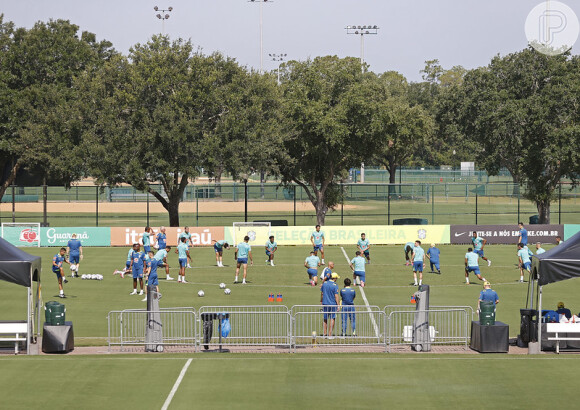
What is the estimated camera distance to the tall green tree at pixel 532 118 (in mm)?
53438

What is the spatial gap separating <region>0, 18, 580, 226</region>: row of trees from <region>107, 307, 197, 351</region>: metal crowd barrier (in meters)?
28.3

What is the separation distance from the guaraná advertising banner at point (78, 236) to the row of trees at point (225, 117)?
459 cm

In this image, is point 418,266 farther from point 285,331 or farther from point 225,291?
point 285,331

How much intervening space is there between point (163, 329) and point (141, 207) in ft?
209

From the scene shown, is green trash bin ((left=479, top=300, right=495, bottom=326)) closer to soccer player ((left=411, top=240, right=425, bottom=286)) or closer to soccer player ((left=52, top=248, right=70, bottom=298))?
soccer player ((left=411, top=240, right=425, bottom=286))

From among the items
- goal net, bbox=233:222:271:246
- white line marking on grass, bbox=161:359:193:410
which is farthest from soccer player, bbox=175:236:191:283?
goal net, bbox=233:222:271:246

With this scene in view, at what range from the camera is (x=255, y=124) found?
5297cm

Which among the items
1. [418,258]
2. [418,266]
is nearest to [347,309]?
[418,258]

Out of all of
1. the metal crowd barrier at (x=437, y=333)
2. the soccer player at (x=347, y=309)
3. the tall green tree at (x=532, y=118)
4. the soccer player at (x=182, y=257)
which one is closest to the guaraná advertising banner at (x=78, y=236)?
the soccer player at (x=182, y=257)

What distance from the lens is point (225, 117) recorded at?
51.8 m

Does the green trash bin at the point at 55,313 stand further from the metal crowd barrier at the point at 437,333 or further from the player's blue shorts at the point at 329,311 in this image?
the metal crowd barrier at the point at 437,333

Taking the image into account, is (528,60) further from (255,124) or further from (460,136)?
(255,124)

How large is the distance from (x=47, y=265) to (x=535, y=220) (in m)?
33.5

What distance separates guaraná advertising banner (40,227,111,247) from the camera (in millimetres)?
46906
